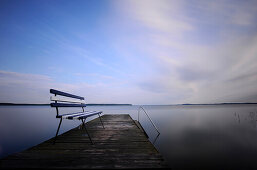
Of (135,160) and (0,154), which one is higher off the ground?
(135,160)

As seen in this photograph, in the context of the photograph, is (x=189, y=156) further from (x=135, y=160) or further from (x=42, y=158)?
(x=42, y=158)

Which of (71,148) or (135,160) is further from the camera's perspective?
(71,148)

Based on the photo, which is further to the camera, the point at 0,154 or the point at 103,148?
the point at 0,154

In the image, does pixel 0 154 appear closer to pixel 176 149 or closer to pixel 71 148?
pixel 71 148

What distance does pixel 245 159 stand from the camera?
509 cm

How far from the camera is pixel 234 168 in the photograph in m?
4.38

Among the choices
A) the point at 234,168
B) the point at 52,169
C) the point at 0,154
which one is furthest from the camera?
the point at 0,154

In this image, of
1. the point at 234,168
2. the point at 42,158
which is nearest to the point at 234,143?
the point at 234,168

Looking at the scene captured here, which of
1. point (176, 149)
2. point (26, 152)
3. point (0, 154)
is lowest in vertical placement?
point (0, 154)

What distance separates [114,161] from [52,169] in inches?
41.9

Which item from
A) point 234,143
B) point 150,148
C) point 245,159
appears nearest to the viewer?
point 150,148

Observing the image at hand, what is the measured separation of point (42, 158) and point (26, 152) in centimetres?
64

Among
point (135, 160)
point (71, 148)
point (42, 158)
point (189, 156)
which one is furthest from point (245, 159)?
point (42, 158)

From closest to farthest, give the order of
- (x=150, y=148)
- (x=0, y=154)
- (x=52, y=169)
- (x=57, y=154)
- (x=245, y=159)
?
(x=52, y=169) < (x=57, y=154) < (x=150, y=148) < (x=245, y=159) < (x=0, y=154)
